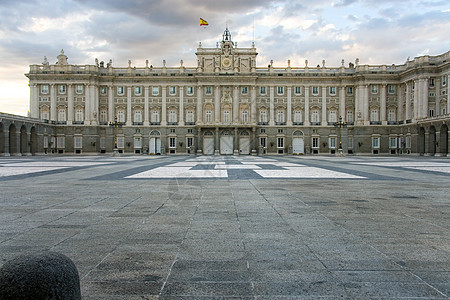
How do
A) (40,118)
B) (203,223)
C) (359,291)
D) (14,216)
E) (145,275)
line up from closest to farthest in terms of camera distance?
1. (359,291)
2. (145,275)
3. (203,223)
4. (14,216)
5. (40,118)

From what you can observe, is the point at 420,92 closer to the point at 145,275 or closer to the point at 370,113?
the point at 370,113

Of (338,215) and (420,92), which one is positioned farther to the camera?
(420,92)

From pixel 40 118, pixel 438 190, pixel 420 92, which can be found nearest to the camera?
pixel 438 190

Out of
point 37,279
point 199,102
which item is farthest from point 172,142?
point 37,279

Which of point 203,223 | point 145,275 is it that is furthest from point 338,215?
point 145,275

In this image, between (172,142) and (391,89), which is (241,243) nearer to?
(172,142)

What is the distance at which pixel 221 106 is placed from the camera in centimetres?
6831

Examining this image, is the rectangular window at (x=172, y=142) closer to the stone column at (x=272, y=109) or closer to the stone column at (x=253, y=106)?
the stone column at (x=253, y=106)

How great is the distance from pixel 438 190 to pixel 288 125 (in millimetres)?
56539

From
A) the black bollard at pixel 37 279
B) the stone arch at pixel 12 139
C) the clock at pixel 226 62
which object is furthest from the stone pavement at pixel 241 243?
the clock at pixel 226 62

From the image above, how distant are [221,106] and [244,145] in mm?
8003

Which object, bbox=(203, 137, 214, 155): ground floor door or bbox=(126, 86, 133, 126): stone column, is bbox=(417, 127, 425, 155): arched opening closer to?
bbox=(203, 137, 214, 155): ground floor door

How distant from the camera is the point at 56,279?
2.51 meters

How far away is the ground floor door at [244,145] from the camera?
224ft
